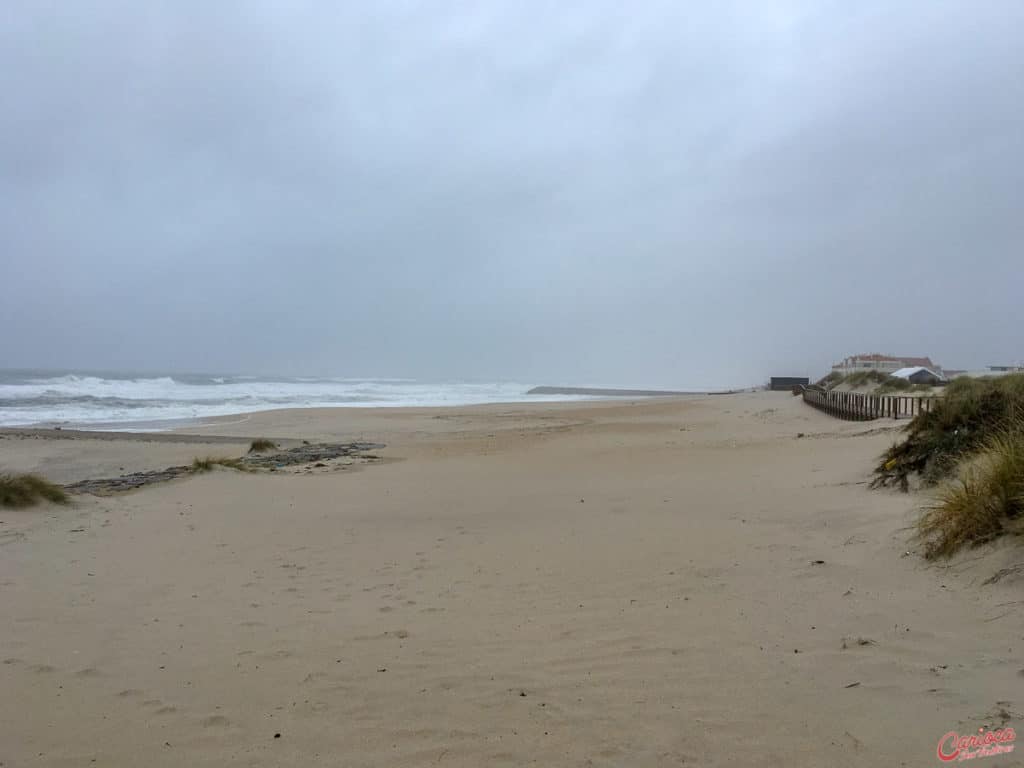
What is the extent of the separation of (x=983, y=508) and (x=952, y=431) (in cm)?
314

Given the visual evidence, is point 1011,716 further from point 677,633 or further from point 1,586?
point 1,586

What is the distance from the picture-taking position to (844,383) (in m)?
41.0

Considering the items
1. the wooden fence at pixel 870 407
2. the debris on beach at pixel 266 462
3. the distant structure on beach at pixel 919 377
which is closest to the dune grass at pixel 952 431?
the wooden fence at pixel 870 407

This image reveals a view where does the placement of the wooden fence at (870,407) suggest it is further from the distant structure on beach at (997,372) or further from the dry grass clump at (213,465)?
the dry grass clump at (213,465)

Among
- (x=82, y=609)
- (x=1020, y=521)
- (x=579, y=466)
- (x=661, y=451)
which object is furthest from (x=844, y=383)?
(x=82, y=609)

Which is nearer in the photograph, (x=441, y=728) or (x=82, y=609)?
(x=441, y=728)

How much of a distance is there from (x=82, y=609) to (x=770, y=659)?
4758 mm

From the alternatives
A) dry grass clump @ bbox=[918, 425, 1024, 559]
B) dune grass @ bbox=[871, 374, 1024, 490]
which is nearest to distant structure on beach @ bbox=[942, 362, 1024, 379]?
dune grass @ bbox=[871, 374, 1024, 490]

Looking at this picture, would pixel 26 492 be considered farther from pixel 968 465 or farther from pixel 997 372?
pixel 997 372

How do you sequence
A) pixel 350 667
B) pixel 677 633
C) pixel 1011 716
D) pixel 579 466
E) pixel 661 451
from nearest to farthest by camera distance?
pixel 1011 716 → pixel 350 667 → pixel 677 633 → pixel 579 466 → pixel 661 451

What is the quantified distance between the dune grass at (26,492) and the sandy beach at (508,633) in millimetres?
295

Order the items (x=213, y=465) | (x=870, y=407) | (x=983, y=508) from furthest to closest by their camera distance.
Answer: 1. (x=870, y=407)
2. (x=213, y=465)
3. (x=983, y=508)

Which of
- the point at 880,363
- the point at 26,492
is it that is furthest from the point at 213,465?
the point at 880,363

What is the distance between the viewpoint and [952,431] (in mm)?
7363
